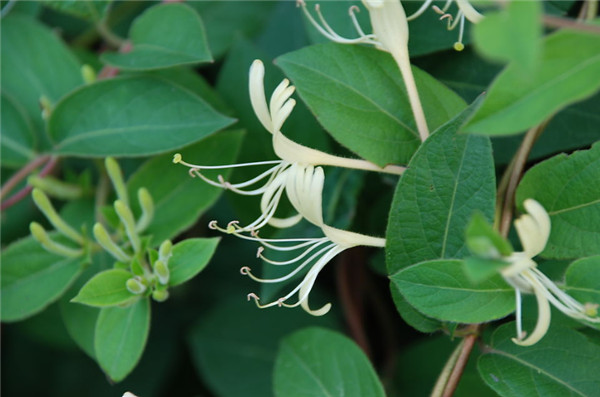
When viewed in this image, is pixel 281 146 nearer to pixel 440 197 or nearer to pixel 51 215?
pixel 440 197

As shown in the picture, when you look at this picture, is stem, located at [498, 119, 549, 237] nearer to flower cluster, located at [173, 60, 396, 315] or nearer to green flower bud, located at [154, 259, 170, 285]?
flower cluster, located at [173, 60, 396, 315]

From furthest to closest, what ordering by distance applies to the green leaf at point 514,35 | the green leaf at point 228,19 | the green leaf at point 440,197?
the green leaf at point 228,19
the green leaf at point 440,197
the green leaf at point 514,35

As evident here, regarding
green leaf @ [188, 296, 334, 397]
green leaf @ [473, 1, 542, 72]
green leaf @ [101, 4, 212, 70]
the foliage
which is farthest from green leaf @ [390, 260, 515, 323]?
green leaf @ [188, 296, 334, 397]

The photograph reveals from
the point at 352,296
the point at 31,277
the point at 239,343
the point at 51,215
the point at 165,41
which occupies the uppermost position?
the point at 165,41

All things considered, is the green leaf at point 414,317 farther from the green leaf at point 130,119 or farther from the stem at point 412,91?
the green leaf at point 130,119

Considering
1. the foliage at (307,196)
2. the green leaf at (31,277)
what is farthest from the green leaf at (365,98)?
the green leaf at (31,277)

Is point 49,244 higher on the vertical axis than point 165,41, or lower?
lower

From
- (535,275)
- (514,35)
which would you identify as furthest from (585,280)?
(514,35)
